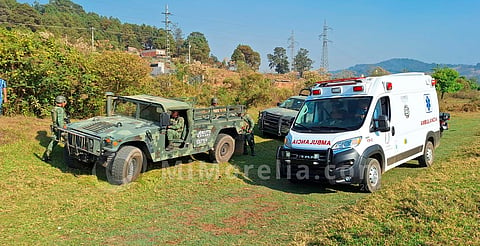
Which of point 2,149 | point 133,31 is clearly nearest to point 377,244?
point 2,149

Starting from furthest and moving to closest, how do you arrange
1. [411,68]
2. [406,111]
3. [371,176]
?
[411,68] → [406,111] → [371,176]

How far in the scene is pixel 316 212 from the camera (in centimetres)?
609

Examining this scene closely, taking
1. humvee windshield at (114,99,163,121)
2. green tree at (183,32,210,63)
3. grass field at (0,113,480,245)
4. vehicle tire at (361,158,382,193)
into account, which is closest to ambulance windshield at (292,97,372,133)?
vehicle tire at (361,158,382,193)

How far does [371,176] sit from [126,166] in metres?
4.80

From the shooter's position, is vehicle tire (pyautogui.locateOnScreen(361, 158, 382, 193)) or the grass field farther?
vehicle tire (pyautogui.locateOnScreen(361, 158, 382, 193))

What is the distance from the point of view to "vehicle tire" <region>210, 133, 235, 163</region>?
9.98m

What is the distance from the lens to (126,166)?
7617 mm

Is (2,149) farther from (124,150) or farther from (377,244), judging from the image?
(377,244)

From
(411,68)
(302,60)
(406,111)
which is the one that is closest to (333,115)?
(406,111)

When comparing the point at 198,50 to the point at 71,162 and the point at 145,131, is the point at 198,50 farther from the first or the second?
the point at 145,131

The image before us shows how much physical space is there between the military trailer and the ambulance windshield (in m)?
2.62

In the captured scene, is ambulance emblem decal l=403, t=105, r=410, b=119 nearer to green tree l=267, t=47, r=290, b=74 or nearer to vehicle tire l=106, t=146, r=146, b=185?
vehicle tire l=106, t=146, r=146, b=185

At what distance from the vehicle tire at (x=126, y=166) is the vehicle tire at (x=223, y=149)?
2.42 metres

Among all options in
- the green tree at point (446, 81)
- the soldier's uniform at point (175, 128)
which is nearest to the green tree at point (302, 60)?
the green tree at point (446, 81)
